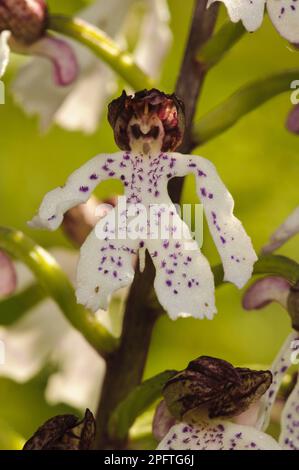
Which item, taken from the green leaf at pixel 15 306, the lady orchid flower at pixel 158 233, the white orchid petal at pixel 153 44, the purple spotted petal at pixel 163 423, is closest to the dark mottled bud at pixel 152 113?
the lady orchid flower at pixel 158 233

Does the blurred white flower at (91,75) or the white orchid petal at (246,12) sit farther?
the blurred white flower at (91,75)

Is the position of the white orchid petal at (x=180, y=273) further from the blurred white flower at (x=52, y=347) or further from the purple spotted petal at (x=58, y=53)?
the blurred white flower at (x=52, y=347)

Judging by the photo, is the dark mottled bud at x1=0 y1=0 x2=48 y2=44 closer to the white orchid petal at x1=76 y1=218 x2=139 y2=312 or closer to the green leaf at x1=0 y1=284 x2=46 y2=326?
the white orchid petal at x1=76 y1=218 x2=139 y2=312

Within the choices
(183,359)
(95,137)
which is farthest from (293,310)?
(95,137)

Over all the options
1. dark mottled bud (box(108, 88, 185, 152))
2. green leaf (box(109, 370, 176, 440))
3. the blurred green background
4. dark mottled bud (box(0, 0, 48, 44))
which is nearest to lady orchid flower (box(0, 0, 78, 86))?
dark mottled bud (box(0, 0, 48, 44))
